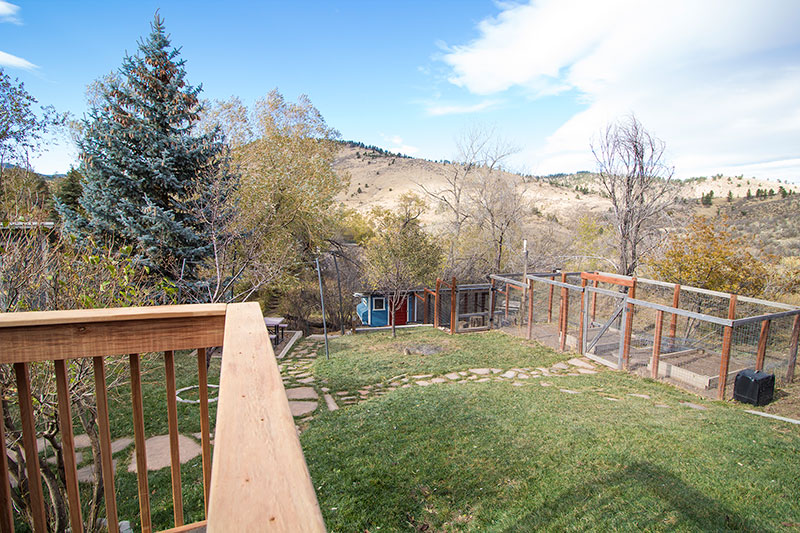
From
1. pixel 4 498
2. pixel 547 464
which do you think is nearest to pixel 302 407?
pixel 547 464

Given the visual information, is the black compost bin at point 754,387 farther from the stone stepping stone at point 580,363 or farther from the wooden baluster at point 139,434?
the wooden baluster at point 139,434

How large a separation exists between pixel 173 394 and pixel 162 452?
3.61 meters

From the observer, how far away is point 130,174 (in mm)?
8406

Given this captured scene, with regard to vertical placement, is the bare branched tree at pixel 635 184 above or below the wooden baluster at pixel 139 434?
above

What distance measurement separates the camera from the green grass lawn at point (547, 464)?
279 centimetres

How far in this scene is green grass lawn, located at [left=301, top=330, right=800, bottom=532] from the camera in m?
2.79

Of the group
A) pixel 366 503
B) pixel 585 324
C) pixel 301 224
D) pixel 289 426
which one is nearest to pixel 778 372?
pixel 585 324

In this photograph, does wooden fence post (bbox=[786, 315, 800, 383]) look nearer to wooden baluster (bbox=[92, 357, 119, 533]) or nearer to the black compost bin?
the black compost bin

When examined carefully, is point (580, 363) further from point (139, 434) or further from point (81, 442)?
point (139, 434)

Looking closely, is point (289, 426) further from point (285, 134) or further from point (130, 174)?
point (285, 134)

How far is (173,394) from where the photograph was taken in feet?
5.26

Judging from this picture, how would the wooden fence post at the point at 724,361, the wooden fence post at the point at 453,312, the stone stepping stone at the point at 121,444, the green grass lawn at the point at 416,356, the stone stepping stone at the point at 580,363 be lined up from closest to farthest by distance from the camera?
the stone stepping stone at the point at 121,444 < the wooden fence post at the point at 724,361 < the green grass lawn at the point at 416,356 < the stone stepping stone at the point at 580,363 < the wooden fence post at the point at 453,312

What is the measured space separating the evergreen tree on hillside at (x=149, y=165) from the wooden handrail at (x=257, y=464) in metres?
8.18

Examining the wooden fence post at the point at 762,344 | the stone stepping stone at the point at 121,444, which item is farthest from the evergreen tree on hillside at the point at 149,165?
the wooden fence post at the point at 762,344
